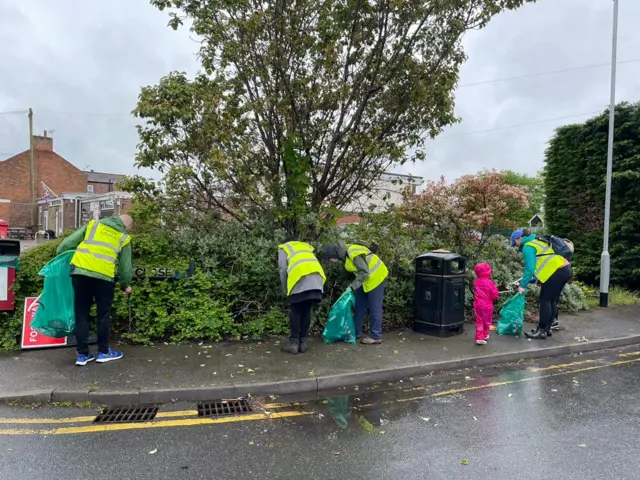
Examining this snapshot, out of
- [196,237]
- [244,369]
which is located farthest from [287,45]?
[244,369]

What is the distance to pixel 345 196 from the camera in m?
7.95

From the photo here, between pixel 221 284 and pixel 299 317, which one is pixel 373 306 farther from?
pixel 221 284

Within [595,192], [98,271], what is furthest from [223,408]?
[595,192]

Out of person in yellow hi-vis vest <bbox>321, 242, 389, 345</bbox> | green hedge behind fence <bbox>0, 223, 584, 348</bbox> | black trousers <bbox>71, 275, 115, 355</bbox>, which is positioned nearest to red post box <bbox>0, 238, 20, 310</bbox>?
green hedge behind fence <bbox>0, 223, 584, 348</bbox>

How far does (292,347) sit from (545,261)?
13.4 feet

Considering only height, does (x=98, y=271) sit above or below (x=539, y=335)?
above

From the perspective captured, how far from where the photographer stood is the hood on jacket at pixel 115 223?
5.35m

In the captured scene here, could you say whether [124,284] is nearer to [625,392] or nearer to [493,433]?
[493,433]

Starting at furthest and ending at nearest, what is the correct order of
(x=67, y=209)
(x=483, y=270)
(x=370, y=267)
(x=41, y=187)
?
(x=41, y=187) < (x=67, y=209) < (x=483, y=270) < (x=370, y=267)

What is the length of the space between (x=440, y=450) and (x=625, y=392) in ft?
9.29

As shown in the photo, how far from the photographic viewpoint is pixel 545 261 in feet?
22.4

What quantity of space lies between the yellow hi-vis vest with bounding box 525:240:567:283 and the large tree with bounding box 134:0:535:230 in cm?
239

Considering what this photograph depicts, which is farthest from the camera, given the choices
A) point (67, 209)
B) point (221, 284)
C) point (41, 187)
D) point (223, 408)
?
point (41, 187)

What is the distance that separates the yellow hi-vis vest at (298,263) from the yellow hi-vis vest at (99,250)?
2.02m
